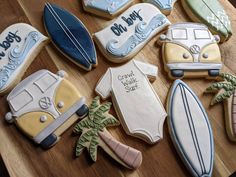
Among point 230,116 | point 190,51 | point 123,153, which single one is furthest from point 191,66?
point 123,153

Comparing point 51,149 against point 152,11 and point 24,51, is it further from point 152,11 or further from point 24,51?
point 152,11

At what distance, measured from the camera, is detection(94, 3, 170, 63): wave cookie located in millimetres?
820

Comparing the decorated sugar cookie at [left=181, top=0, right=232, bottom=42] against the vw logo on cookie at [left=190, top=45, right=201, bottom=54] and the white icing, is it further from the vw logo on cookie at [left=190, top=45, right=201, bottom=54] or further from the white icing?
the white icing

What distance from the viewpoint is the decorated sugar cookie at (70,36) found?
2.67 ft

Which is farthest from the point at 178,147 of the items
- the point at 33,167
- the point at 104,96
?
the point at 33,167

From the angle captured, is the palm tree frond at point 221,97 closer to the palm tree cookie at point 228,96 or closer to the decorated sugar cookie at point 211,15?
the palm tree cookie at point 228,96

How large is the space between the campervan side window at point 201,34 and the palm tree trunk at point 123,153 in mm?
334

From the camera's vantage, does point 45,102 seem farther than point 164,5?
No

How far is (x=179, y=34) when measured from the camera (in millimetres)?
848

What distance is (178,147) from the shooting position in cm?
74

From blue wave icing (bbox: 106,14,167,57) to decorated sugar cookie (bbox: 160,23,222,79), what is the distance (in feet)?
0.11

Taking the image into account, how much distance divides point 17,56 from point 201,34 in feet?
1.51

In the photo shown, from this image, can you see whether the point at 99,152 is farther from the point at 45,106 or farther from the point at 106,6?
the point at 106,6

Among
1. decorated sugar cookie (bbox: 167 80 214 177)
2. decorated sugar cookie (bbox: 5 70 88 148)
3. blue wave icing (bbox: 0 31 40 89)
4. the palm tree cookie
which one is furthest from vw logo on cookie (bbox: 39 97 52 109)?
the palm tree cookie
